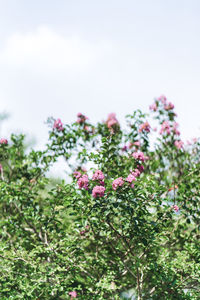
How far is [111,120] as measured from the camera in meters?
6.18

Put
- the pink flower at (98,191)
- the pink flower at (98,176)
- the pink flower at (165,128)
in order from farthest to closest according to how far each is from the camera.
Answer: the pink flower at (165,128) < the pink flower at (98,176) < the pink flower at (98,191)

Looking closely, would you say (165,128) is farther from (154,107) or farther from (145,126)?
(145,126)

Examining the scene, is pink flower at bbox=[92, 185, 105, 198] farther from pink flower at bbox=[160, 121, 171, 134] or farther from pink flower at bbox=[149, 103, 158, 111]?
pink flower at bbox=[149, 103, 158, 111]

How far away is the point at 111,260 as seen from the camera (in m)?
5.11

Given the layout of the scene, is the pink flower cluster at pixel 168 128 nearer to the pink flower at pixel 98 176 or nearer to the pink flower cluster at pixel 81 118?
the pink flower cluster at pixel 81 118

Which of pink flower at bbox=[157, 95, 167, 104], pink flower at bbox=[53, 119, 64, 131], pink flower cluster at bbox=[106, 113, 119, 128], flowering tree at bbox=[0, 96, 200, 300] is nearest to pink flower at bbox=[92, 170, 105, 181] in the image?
flowering tree at bbox=[0, 96, 200, 300]

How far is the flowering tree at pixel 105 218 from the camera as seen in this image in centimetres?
371

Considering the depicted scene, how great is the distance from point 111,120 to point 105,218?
2.91m

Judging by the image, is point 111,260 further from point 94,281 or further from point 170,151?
point 170,151

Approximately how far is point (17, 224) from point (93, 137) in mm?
2199

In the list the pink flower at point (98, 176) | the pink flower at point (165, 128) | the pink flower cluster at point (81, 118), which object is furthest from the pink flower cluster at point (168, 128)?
the pink flower at point (98, 176)

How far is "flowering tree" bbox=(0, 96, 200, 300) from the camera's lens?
146 inches

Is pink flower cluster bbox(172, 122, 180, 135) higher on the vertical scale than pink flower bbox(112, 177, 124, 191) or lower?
higher

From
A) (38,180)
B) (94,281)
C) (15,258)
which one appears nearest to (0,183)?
(38,180)
